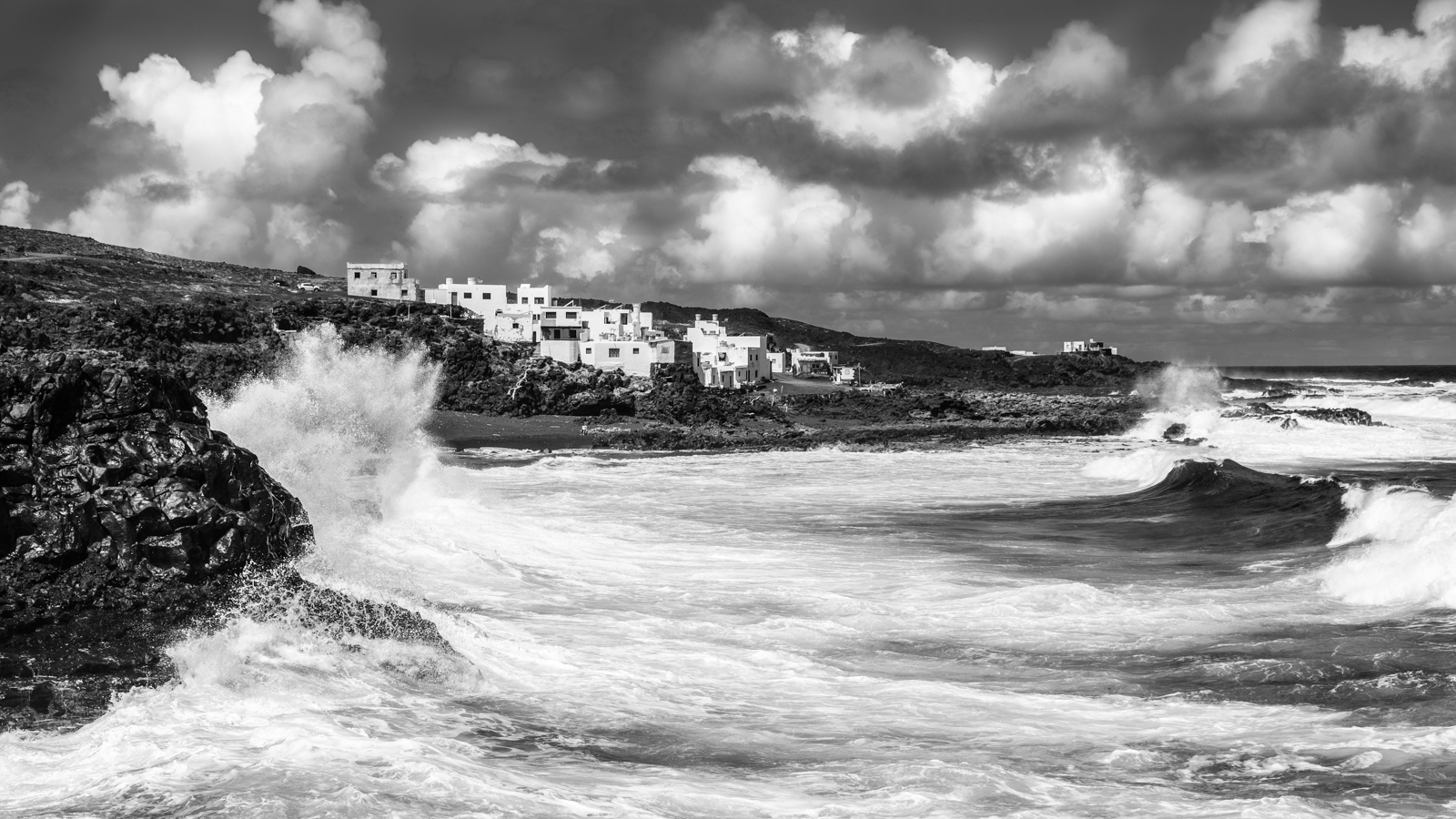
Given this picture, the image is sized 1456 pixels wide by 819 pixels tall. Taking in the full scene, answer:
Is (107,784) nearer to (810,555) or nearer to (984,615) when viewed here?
(984,615)

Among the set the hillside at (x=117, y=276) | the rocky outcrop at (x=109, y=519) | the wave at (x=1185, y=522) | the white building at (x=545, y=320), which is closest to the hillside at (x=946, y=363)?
the white building at (x=545, y=320)

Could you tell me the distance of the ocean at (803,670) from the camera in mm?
8766

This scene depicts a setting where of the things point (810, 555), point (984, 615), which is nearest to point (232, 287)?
point (810, 555)

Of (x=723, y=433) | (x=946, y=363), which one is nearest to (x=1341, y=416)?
(x=723, y=433)

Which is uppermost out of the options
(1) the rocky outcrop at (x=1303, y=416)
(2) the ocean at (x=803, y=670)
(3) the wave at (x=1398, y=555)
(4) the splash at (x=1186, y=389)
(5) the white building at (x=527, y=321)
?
(5) the white building at (x=527, y=321)

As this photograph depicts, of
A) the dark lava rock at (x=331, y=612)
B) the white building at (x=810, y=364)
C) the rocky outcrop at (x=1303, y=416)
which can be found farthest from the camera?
the white building at (x=810, y=364)

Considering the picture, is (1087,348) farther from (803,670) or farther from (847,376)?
(803,670)

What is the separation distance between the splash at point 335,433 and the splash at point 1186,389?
1825 inches

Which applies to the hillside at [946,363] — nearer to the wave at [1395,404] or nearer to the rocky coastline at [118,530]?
the wave at [1395,404]

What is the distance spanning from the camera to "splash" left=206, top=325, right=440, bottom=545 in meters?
19.5

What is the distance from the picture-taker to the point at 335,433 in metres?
22.9

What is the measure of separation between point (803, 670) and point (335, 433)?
43.2 feet

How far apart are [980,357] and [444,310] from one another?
75.1 meters

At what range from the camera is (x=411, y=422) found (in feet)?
105
